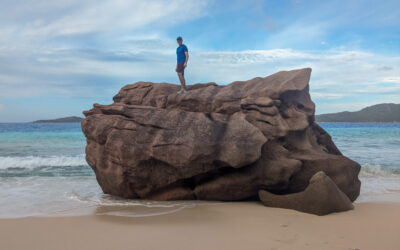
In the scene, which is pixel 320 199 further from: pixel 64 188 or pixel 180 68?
pixel 64 188

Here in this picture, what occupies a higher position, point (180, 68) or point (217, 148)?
point (180, 68)

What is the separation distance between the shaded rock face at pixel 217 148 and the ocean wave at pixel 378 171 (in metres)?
5.58

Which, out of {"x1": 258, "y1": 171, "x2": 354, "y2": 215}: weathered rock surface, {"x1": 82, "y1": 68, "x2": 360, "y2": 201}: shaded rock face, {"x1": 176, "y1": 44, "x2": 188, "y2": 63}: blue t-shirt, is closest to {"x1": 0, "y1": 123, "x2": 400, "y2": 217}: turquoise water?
{"x1": 82, "y1": 68, "x2": 360, "y2": 201}: shaded rock face

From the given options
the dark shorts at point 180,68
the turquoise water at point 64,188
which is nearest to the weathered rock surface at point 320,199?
the turquoise water at point 64,188

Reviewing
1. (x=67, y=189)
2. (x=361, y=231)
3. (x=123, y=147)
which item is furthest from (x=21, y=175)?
(x=361, y=231)

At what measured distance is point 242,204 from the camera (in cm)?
718

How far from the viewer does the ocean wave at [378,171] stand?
1241cm

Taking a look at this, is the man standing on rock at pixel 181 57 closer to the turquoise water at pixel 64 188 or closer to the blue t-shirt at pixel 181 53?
the blue t-shirt at pixel 181 53

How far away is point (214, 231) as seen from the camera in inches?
211

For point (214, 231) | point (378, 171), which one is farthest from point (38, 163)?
point (378, 171)

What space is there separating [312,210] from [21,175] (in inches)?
409

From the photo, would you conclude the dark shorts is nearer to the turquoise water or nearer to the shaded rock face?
the shaded rock face

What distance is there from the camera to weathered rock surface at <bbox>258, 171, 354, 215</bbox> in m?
6.24

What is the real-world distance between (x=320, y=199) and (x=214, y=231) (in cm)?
224
